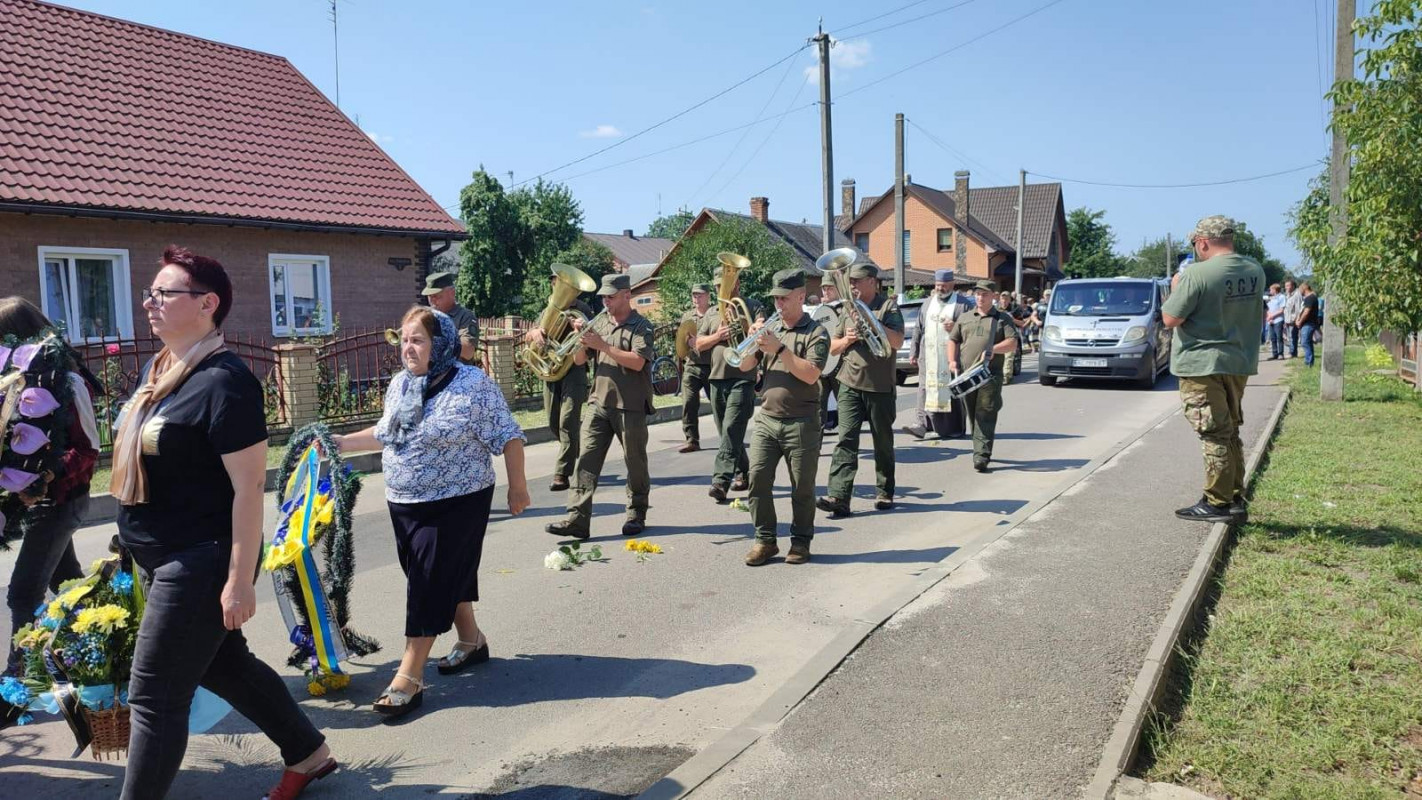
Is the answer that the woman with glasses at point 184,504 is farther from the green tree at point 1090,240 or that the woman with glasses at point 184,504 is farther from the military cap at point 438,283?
the green tree at point 1090,240

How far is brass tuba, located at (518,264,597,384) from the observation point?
25.4ft

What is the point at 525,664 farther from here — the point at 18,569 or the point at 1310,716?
the point at 1310,716

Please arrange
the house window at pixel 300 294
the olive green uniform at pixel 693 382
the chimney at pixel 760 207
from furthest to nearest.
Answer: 1. the chimney at pixel 760 207
2. the house window at pixel 300 294
3. the olive green uniform at pixel 693 382

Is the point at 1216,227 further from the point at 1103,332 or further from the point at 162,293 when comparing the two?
the point at 1103,332

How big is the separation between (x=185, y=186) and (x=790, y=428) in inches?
526

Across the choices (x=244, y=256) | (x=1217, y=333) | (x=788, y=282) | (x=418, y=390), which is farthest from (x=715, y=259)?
(x=418, y=390)

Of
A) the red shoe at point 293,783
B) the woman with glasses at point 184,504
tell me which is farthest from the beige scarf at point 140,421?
the red shoe at point 293,783

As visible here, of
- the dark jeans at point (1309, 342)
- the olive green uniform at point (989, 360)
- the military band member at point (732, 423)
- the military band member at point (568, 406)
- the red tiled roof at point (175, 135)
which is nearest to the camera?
the military band member at point (732, 423)

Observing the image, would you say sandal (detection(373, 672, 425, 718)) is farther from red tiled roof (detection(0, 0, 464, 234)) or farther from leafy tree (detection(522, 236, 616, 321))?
leafy tree (detection(522, 236, 616, 321))

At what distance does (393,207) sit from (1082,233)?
64764 mm

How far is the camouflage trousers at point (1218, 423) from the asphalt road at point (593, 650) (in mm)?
1173

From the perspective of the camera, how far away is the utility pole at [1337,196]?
44.0ft

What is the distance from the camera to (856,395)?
801cm

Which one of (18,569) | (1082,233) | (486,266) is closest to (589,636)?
(18,569)
